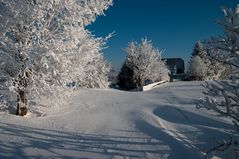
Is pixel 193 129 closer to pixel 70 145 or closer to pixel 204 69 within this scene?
pixel 70 145

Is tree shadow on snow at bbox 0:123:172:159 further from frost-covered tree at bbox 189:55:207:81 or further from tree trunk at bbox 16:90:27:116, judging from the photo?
frost-covered tree at bbox 189:55:207:81

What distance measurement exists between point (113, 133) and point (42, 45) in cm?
324

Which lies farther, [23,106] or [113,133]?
[23,106]

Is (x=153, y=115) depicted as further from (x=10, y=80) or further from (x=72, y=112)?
(x=10, y=80)

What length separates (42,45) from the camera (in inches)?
317

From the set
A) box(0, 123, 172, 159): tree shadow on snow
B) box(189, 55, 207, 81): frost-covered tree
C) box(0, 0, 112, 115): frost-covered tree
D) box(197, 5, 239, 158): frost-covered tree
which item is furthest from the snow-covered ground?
box(189, 55, 207, 81): frost-covered tree

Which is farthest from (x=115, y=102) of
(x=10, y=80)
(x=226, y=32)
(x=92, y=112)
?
(x=226, y=32)

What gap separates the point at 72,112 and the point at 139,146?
3.84 m

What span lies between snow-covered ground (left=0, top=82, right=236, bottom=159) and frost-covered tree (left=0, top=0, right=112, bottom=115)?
1.07 meters

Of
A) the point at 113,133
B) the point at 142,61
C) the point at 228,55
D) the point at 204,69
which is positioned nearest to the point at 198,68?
the point at 204,69

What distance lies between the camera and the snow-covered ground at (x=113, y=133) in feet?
19.2

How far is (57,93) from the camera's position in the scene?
8.88 meters

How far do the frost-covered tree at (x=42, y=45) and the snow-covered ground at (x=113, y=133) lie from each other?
1.07 meters

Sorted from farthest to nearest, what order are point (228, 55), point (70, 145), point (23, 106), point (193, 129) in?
point (23, 106)
point (193, 129)
point (70, 145)
point (228, 55)
